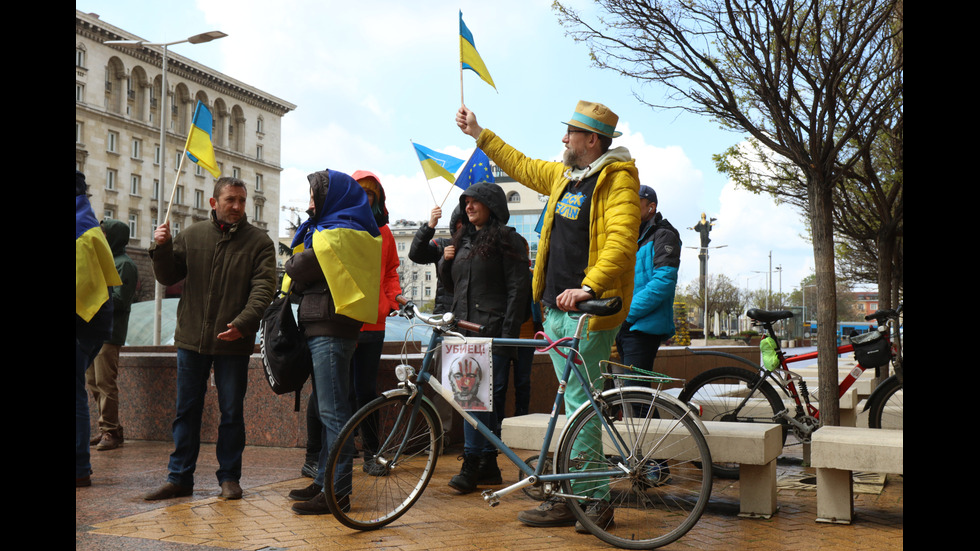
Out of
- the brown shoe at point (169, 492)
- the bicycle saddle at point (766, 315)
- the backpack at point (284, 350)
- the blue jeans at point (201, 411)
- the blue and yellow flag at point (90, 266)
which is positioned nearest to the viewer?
the backpack at point (284, 350)

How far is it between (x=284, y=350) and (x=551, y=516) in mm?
1839

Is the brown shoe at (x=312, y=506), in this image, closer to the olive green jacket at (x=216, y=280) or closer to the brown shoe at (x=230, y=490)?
the brown shoe at (x=230, y=490)

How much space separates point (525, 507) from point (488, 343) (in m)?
1.21

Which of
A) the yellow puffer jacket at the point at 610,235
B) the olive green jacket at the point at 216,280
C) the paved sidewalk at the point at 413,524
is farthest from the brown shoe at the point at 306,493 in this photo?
the yellow puffer jacket at the point at 610,235

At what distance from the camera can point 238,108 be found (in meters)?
72.2

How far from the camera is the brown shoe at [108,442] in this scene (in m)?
7.64

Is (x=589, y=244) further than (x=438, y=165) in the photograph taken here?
No

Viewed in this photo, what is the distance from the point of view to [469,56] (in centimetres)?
Answer: 622

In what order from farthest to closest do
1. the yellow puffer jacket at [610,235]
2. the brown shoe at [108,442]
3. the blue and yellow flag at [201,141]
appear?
the brown shoe at [108,442] → the blue and yellow flag at [201,141] → the yellow puffer jacket at [610,235]

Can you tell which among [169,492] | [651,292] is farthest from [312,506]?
[651,292]

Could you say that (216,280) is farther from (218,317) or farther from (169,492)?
(169,492)

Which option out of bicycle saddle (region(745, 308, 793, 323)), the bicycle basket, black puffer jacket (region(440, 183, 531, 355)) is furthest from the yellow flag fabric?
the bicycle basket

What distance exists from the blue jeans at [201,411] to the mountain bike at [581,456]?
1.16 m

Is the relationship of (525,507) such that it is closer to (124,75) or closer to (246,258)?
(246,258)
